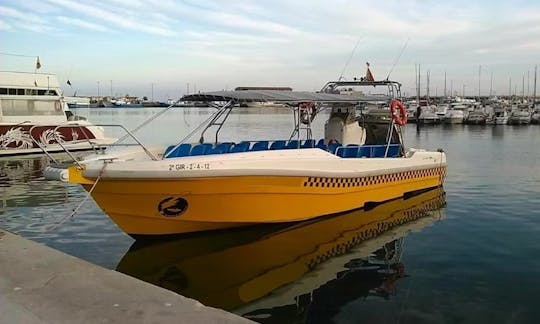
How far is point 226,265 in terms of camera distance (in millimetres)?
8516

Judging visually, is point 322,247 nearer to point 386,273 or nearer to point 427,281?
point 386,273

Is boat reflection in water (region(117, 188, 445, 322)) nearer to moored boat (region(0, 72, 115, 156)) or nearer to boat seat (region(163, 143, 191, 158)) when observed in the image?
boat seat (region(163, 143, 191, 158))

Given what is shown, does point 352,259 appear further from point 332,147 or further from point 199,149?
point 332,147

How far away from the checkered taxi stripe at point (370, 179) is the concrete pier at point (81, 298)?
565cm

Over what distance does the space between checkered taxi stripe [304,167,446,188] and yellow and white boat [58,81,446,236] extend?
25 millimetres

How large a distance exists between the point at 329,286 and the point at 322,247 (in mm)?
2023

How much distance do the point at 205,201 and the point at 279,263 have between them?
174 centimetres

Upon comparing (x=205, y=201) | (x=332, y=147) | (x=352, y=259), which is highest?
(x=332, y=147)

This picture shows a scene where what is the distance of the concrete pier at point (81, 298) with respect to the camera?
169 inches

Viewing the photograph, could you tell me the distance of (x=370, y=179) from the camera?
40.0 feet

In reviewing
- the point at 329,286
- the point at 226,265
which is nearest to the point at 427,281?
the point at 329,286

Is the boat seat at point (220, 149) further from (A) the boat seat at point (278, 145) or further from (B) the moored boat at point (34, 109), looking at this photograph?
(B) the moored boat at point (34, 109)

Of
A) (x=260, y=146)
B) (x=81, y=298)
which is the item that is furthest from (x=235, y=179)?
(x=81, y=298)

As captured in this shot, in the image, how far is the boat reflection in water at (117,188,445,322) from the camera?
283 inches
